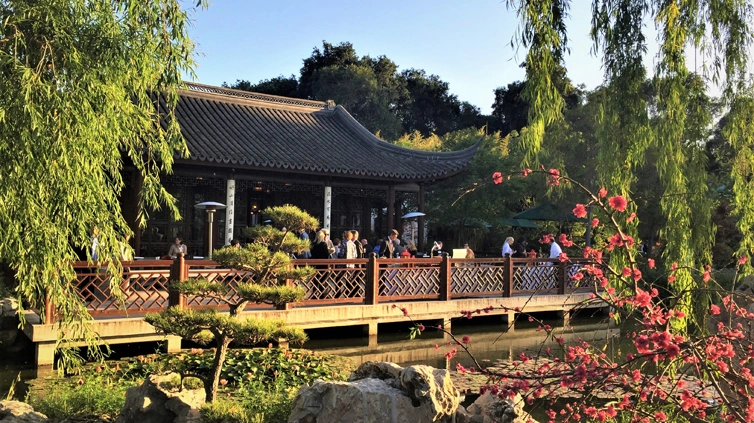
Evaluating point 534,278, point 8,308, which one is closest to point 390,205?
point 534,278

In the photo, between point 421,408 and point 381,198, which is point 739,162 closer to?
point 421,408

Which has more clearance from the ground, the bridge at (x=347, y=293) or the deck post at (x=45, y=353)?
the bridge at (x=347, y=293)

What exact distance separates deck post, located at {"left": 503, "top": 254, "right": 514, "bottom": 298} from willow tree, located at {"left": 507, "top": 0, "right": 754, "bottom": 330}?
6769 mm

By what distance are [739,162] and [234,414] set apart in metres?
3.56

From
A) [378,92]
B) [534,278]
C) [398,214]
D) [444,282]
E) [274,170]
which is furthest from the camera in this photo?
[378,92]

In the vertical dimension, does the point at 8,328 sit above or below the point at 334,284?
below

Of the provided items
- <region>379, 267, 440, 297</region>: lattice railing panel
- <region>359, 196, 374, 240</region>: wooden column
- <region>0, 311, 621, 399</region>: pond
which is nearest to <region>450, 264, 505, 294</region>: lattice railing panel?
<region>379, 267, 440, 297</region>: lattice railing panel

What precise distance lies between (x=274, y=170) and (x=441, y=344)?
4899 mm

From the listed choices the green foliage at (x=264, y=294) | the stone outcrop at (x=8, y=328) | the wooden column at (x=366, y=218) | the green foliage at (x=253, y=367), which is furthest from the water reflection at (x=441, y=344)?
the wooden column at (x=366, y=218)

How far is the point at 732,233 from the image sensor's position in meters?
13.0

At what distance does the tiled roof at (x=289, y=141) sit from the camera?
12125mm

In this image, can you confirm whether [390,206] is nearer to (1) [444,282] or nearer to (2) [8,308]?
(1) [444,282]

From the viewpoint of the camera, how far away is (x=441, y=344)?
9.26m

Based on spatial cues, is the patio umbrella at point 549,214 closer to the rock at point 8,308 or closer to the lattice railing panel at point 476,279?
the lattice railing panel at point 476,279
